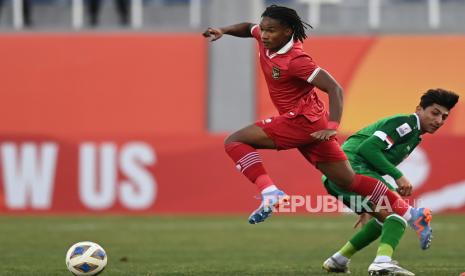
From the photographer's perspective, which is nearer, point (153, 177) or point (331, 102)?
point (331, 102)

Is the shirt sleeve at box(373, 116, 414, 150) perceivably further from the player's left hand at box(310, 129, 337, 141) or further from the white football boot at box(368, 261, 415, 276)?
the white football boot at box(368, 261, 415, 276)

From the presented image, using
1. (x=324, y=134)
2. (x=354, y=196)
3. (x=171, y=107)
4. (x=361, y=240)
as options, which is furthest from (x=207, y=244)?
(x=171, y=107)

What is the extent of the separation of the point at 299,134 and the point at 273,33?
95 centimetres

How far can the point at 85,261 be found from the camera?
29.6ft

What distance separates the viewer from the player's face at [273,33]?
9.10 m

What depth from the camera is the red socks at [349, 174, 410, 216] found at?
9398 millimetres

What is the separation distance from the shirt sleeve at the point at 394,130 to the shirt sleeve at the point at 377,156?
0.21ft

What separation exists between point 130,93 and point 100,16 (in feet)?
10.6

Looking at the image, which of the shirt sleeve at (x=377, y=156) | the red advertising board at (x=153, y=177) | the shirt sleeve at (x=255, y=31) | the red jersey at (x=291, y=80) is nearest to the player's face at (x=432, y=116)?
the shirt sleeve at (x=377, y=156)

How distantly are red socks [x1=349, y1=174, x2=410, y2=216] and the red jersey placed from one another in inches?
29.2

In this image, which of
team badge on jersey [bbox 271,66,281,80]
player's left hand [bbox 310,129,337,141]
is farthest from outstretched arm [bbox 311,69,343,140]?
team badge on jersey [bbox 271,66,281,80]

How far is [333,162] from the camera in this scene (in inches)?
366

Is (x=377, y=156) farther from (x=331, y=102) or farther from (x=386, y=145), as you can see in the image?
(x=331, y=102)

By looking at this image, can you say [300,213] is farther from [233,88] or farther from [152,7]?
[152,7]
